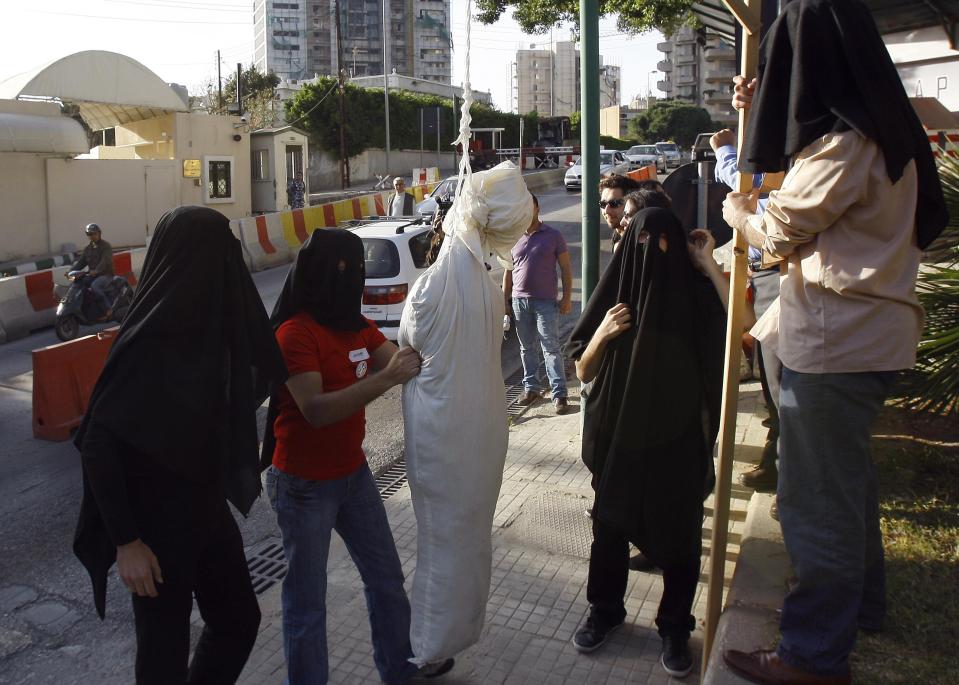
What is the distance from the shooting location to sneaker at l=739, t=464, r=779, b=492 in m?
5.10

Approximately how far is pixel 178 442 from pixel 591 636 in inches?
76.7

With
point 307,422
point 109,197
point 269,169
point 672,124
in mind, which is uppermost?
point 672,124

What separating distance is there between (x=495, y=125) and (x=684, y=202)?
55.8 meters

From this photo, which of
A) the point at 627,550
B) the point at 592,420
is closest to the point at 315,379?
the point at 592,420

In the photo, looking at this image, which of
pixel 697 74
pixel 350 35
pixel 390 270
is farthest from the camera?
pixel 350 35

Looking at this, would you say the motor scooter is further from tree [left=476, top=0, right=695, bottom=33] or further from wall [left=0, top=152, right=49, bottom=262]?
tree [left=476, top=0, right=695, bottom=33]

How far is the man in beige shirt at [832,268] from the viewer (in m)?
2.45

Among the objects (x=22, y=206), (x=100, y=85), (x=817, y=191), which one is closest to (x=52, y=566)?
(x=817, y=191)

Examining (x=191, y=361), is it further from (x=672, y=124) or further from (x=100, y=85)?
(x=672, y=124)

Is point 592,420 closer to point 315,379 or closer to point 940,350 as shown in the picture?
point 315,379

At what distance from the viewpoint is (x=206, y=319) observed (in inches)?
108

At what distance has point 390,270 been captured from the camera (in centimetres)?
1023

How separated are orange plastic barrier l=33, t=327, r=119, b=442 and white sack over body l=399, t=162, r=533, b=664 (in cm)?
596

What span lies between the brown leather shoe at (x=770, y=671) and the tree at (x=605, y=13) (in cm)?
1375
